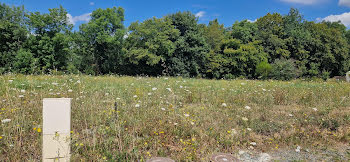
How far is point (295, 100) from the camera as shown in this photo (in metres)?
6.60

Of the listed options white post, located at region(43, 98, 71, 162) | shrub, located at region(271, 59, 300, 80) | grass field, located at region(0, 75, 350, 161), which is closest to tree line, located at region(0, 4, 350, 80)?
shrub, located at region(271, 59, 300, 80)

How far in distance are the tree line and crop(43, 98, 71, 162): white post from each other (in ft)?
79.7

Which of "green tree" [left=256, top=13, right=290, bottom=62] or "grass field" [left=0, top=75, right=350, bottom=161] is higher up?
"green tree" [left=256, top=13, right=290, bottom=62]

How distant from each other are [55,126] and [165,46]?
26.1 meters

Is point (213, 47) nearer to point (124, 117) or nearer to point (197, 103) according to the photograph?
point (197, 103)

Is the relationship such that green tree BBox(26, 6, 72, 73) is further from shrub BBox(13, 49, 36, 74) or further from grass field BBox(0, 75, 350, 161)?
grass field BBox(0, 75, 350, 161)

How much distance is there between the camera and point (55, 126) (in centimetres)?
205

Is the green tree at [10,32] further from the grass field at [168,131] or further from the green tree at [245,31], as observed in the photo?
the green tree at [245,31]

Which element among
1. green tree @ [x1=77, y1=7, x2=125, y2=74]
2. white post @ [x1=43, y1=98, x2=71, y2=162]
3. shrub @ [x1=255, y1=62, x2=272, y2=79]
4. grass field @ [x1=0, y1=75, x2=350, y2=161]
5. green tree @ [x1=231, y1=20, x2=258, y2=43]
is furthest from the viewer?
green tree @ [x1=231, y1=20, x2=258, y2=43]

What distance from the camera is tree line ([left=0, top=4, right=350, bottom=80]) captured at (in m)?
27.7

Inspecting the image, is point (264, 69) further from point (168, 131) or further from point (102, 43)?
point (168, 131)

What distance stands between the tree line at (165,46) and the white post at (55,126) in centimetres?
2430

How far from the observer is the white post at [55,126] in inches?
78.1

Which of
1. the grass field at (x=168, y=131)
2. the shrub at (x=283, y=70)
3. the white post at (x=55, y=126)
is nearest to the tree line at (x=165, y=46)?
the shrub at (x=283, y=70)
